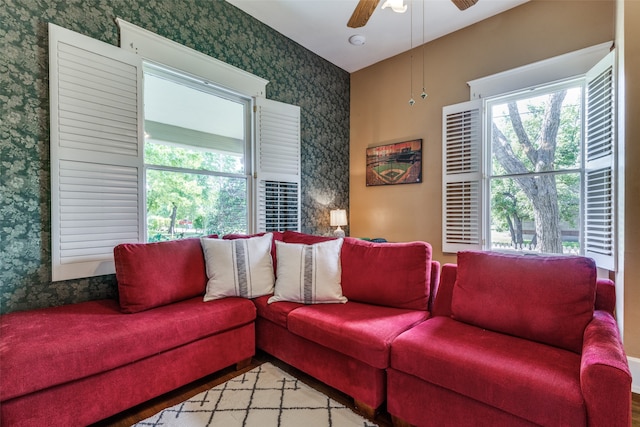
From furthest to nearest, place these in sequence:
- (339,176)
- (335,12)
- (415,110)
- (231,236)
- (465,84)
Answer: (339,176) → (415,110) → (465,84) → (335,12) → (231,236)

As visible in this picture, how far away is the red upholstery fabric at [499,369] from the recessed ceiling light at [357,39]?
10.7 feet

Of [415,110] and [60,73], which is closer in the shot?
[60,73]

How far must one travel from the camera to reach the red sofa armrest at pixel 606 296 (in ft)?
5.29

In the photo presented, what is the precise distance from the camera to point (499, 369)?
48.8 inches

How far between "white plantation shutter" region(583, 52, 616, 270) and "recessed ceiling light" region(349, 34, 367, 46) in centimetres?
222

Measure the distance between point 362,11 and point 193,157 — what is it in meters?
1.91

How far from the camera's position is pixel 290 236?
9.11 feet

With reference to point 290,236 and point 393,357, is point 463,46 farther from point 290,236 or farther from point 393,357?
point 393,357

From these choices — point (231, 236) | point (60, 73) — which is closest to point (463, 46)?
point (231, 236)

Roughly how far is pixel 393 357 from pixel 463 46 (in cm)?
339

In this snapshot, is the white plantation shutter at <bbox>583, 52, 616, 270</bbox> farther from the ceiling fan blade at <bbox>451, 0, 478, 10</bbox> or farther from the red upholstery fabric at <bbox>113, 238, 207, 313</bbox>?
the red upholstery fabric at <bbox>113, 238, 207, 313</bbox>

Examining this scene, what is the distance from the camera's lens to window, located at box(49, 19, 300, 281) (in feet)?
6.68

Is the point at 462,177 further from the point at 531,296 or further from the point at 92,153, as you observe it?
the point at 92,153

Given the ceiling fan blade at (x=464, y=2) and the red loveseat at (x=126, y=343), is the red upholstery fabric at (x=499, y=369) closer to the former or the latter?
the red loveseat at (x=126, y=343)
